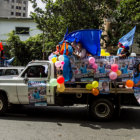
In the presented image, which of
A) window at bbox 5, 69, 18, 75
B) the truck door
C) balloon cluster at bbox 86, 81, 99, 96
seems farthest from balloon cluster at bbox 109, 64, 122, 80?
window at bbox 5, 69, 18, 75

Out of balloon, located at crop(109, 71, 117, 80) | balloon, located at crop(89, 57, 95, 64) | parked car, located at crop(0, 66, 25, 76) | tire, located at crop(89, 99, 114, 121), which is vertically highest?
balloon, located at crop(89, 57, 95, 64)

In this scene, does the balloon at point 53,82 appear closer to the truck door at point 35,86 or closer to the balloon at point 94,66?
the truck door at point 35,86

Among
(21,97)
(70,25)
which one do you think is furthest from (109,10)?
(21,97)

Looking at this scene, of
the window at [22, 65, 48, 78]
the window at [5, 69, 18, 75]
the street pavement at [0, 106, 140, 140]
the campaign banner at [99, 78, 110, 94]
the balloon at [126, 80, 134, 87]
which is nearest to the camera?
the street pavement at [0, 106, 140, 140]

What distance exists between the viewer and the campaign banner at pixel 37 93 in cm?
631

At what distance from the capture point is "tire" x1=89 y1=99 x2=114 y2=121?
6.13m

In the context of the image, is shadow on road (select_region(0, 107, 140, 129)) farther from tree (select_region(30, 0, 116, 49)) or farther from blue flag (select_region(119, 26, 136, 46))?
tree (select_region(30, 0, 116, 49))

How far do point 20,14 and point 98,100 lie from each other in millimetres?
105086

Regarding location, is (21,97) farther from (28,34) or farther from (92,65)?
(28,34)

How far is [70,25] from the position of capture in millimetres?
12484

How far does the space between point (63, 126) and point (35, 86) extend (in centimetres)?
155

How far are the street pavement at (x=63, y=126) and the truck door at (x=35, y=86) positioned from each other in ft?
2.12

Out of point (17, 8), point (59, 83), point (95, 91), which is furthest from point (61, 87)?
point (17, 8)

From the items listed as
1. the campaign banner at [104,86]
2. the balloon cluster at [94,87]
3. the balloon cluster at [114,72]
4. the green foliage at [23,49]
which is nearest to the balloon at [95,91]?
the balloon cluster at [94,87]
